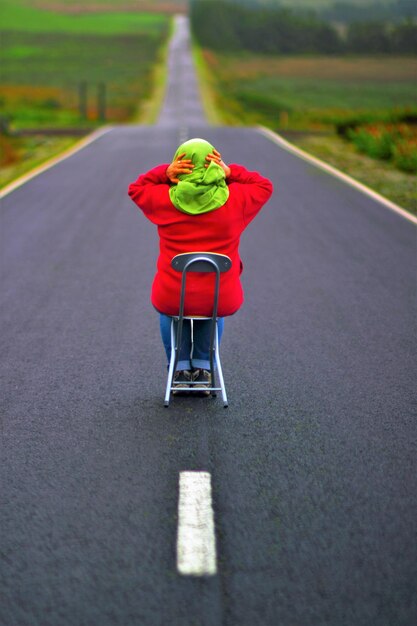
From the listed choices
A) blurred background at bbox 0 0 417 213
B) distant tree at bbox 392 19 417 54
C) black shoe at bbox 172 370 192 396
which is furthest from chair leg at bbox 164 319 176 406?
distant tree at bbox 392 19 417 54

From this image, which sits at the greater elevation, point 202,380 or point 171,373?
point 171,373

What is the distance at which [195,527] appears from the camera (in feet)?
13.0

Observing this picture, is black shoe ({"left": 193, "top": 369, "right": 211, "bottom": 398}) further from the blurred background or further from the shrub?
the shrub

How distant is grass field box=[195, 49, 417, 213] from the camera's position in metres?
21.4

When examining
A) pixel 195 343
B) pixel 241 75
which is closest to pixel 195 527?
pixel 195 343

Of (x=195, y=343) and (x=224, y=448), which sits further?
(x=195, y=343)

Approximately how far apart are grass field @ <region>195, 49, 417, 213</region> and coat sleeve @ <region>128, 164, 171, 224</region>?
393 inches

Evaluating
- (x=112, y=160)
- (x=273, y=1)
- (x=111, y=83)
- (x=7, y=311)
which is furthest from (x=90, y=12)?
(x=7, y=311)

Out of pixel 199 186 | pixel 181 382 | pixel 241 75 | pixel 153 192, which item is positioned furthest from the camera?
pixel 241 75

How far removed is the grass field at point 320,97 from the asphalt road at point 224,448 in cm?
712

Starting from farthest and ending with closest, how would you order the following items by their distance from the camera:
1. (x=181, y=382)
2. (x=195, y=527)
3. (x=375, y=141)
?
1. (x=375, y=141)
2. (x=181, y=382)
3. (x=195, y=527)

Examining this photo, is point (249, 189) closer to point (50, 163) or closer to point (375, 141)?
point (50, 163)

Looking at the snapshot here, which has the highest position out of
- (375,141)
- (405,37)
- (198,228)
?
(198,228)

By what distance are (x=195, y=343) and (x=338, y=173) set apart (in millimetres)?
14175
